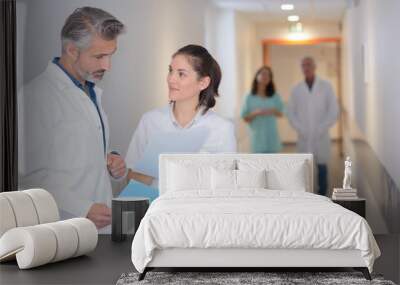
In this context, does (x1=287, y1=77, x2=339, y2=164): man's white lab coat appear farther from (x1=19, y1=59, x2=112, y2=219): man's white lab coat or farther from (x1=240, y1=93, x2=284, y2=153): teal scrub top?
(x1=19, y1=59, x2=112, y2=219): man's white lab coat

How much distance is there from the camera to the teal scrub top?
893 centimetres

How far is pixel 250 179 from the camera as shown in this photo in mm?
7996

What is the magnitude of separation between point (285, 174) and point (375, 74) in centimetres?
161

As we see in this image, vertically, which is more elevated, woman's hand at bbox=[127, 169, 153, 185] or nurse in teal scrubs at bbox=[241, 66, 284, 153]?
nurse in teal scrubs at bbox=[241, 66, 284, 153]

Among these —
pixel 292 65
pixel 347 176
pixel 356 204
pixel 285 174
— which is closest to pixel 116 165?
pixel 285 174

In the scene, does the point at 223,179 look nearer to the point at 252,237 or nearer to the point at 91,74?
the point at 252,237

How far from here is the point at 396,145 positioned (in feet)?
27.0

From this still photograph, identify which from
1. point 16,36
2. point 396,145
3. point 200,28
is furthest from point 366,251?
point 16,36

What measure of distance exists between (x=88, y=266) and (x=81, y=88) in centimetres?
269

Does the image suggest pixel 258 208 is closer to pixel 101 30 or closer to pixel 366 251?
pixel 366 251

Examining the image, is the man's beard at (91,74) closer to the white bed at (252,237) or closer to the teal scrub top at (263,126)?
the teal scrub top at (263,126)

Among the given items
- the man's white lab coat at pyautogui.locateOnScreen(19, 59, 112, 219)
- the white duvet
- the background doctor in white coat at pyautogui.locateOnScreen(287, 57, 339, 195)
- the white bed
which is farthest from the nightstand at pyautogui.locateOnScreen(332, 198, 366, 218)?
the man's white lab coat at pyautogui.locateOnScreen(19, 59, 112, 219)

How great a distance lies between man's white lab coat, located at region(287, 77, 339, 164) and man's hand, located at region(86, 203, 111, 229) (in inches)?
89.6

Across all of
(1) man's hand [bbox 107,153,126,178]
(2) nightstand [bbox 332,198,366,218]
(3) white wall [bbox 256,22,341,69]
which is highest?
(3) white wall [bbox 256,22,341,69]
